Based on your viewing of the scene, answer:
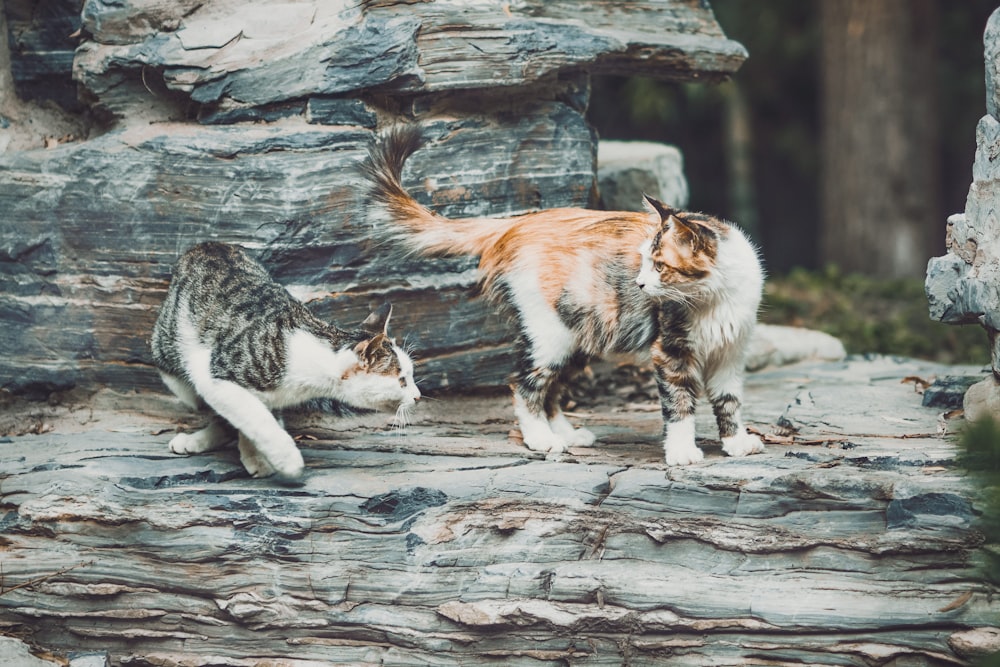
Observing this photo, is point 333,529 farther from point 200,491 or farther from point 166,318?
point 166,318

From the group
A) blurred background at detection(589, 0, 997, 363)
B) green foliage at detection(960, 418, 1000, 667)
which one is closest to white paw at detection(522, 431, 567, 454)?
green foliage at detection(960, 418, 1000, 667)

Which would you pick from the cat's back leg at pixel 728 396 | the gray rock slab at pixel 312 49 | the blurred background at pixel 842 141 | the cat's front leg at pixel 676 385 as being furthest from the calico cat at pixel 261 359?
the blurred background at pixel 842 141

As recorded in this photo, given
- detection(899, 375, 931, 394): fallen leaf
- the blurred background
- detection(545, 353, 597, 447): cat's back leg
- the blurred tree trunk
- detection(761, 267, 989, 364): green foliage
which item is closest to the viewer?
detection(545, 353, 597, 447): cat's back leg

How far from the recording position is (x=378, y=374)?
14.5 feet

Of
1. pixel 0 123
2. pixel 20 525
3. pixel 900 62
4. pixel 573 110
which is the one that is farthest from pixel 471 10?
pixel 900 62

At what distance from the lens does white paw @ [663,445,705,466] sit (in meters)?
4.41

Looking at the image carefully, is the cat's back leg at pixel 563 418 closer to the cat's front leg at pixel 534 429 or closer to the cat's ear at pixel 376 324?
the cat's front leg at pixel 534 429

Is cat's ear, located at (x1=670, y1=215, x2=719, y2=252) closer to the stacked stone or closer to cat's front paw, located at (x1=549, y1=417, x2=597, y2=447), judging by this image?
the stacked stone

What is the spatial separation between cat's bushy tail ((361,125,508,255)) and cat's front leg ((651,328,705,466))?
0.97 metres

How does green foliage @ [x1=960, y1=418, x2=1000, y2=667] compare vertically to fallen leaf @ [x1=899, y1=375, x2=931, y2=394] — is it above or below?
above

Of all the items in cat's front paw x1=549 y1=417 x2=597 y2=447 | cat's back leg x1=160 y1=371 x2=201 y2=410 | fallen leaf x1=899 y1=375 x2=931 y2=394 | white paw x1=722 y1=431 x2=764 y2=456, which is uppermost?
cat's back leg x1=160 y1=371 x2=201 y2=410

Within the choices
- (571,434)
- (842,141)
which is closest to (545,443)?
(571,434)

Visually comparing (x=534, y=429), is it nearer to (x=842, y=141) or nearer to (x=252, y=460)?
(x=252, y=460)

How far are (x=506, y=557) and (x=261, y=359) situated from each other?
1.30 m
